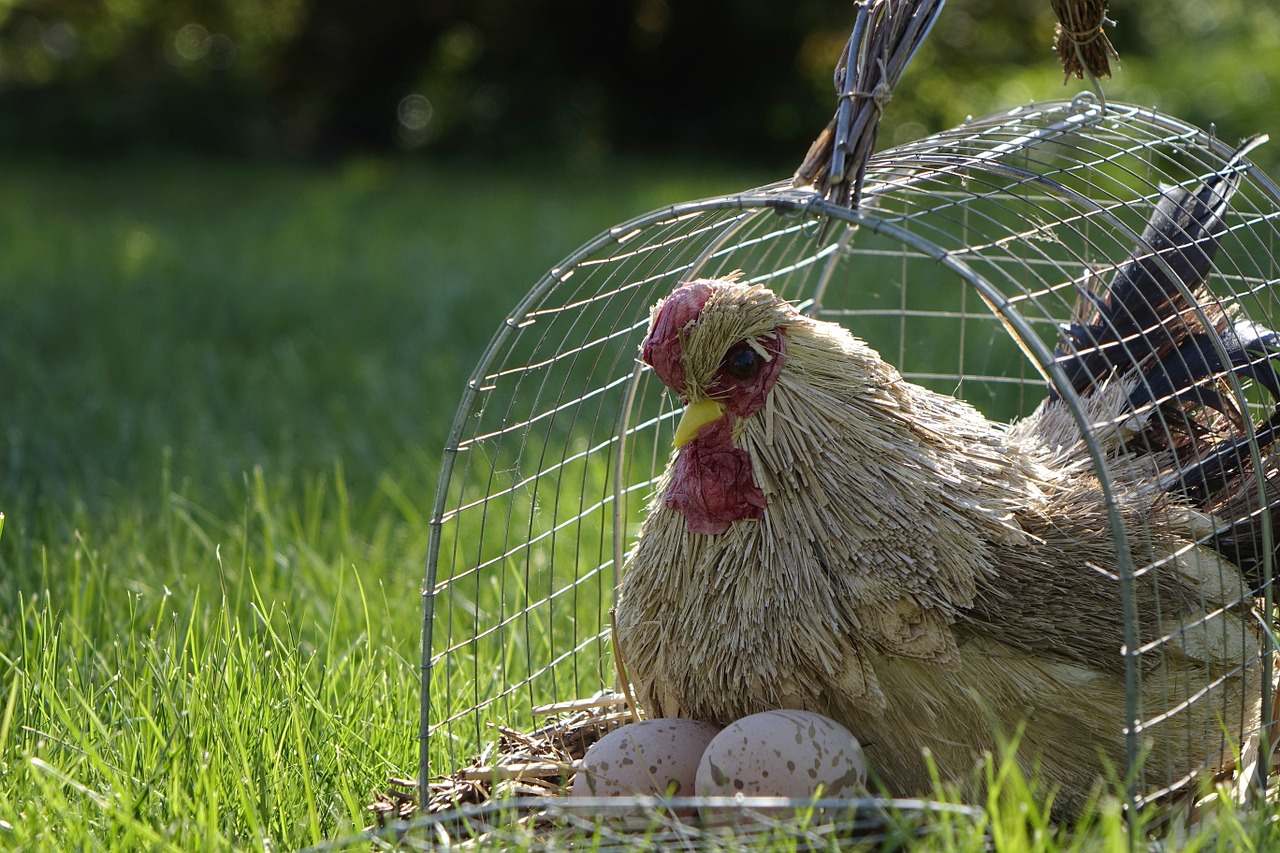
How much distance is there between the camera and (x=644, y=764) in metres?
2.14

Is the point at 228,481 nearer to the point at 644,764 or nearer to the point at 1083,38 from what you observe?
the point at 644,764

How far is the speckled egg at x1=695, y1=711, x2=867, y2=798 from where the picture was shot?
6.53 ft

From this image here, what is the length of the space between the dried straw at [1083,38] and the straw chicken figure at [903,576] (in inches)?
16.6

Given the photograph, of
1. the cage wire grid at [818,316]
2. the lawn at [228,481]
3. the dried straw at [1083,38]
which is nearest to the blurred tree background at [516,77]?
the lawn at [228,481]

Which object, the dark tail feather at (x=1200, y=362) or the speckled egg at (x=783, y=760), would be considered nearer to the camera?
the speckled egg at (x=783, y=760)

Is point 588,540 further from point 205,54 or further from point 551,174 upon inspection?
point 205,54

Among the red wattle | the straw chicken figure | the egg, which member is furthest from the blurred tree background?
the egg

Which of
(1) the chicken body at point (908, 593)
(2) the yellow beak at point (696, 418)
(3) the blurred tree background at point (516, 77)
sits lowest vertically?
(1) the chicken body at point (908, 593)

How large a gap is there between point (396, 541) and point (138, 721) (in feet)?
5.13

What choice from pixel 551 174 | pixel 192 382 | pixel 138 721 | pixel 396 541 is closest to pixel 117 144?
pixel 551 174

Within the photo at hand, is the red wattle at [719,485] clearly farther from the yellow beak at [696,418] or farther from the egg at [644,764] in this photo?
the egg at [644,764]

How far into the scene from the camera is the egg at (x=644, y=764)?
215 centimetres

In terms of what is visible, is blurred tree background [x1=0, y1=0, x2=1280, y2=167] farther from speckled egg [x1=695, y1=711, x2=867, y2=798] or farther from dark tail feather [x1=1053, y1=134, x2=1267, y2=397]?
speckled egg [x1=695, y1=711, x2=867, y2=798]

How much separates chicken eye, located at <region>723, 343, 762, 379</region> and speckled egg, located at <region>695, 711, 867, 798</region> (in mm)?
549
